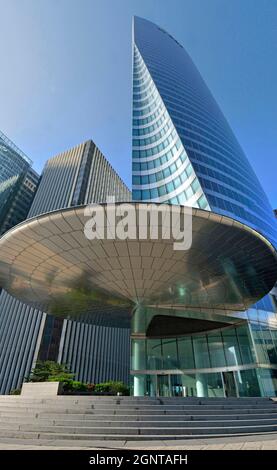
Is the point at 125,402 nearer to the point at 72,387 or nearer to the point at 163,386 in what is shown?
the point at 72,387

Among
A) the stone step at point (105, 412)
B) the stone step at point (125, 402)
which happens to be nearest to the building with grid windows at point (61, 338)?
the stone step at point (125, 402)

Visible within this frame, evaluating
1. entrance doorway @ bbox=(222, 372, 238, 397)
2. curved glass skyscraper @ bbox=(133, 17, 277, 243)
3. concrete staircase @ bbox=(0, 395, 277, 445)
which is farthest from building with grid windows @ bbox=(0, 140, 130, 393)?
concrete staircase @ bbox=(0, 395, 277, 445)

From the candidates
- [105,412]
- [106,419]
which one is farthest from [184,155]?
[106,419]

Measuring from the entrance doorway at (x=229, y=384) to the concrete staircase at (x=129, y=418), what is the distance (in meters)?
11.8

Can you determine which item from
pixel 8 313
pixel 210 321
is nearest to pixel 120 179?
pixel 8 313

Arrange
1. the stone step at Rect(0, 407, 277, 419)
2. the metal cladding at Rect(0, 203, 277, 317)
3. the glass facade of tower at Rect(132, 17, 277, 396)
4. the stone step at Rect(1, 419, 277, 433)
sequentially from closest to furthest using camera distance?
the stone step at Rect(1, 419, 277, 433), the stone step at Rect(0, 407, 277, 419), the metal cladding at Rect(0, 203, 277, 317), the glass facade of tower at Rect(132, 17, 277, 396)

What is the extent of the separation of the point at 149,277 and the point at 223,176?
93.1ft

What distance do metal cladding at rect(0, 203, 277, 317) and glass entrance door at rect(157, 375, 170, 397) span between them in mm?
7637

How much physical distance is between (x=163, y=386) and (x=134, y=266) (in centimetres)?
1453

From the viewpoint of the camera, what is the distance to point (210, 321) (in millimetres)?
25016

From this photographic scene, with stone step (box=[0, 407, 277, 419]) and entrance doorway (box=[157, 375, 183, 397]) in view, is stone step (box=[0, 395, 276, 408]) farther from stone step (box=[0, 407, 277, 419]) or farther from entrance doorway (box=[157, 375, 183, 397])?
entrance doorway (box=[157, 375, 183, 397])

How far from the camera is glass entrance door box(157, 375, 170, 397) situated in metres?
23.7

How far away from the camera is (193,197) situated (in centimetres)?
3191
